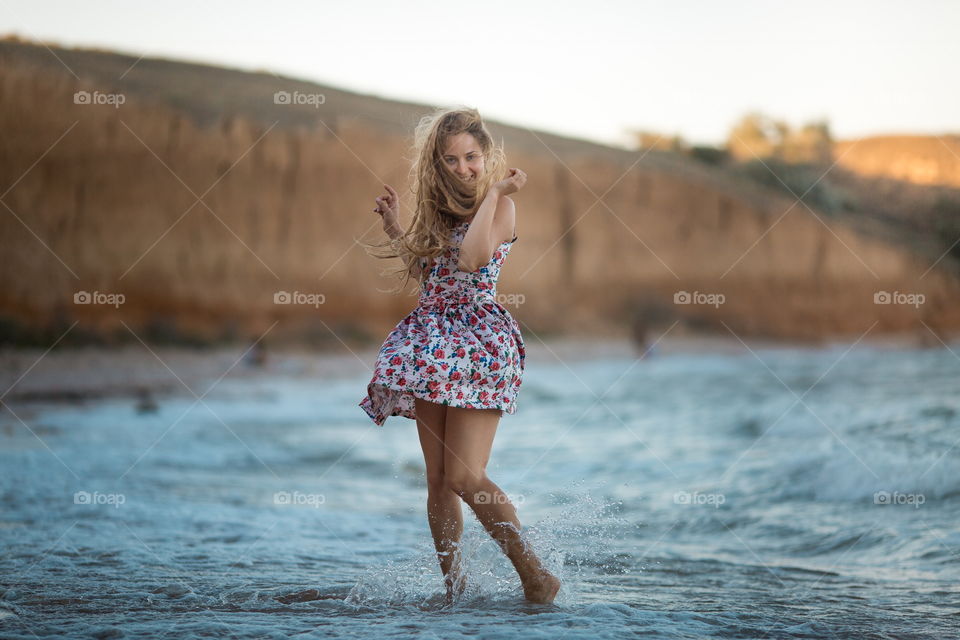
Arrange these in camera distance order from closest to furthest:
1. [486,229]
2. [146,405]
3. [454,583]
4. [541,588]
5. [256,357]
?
[486,229] → [541,588] → [454,583] → [146,405] → [256,357]

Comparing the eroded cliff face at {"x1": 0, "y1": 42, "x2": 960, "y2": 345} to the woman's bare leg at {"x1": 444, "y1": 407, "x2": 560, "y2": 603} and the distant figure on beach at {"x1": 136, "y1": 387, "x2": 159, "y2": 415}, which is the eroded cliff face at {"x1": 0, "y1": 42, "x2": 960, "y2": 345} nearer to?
the distant figure on beach at {"x1": 136, "y1": 387, "x2": 159, "y2": 415}

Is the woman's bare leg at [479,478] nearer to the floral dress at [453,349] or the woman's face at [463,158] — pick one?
the floral dress at [453,349]

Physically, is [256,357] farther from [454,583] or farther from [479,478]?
[479,478]

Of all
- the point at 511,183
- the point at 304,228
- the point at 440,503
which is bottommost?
the point at 440,503

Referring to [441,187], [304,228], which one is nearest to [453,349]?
[441,187]

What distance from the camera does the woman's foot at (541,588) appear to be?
10.5ft

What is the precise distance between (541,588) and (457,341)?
84 cm

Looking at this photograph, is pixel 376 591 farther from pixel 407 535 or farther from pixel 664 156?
pixel 664 156

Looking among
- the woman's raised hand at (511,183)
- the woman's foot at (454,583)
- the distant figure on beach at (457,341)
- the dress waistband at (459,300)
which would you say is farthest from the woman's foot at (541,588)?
the woman's raised hand at (511,183)

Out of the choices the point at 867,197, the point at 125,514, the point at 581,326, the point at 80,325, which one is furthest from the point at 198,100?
the point at 867,197

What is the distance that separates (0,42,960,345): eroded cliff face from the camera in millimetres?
18844

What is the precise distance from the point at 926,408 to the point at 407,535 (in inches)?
229

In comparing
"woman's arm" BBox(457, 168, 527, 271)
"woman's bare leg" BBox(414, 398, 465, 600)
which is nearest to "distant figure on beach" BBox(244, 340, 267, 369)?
"woman's bare leg" BBox(414, 398, 465, 600)

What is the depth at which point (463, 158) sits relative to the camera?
10.5ft
